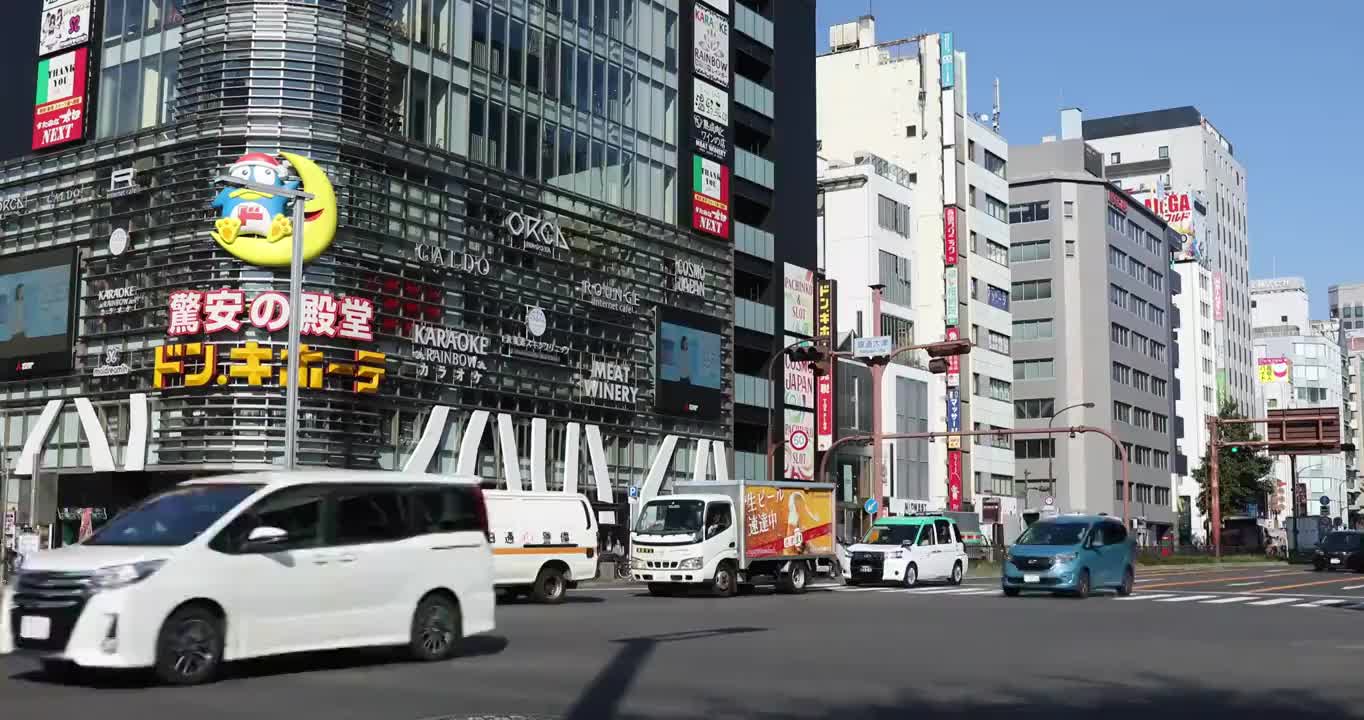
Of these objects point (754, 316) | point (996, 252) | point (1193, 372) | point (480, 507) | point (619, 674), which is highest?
point (996, 252)

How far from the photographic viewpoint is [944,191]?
8419 centimetres

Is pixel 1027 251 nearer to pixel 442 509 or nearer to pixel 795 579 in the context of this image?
pixel 795 579

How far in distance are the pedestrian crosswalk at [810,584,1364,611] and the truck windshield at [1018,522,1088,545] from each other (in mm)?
1577

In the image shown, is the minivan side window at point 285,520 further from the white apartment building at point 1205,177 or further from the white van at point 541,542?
the white apartment building at point 1205,177

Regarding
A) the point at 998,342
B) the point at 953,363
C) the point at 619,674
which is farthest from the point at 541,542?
the point at 998,342

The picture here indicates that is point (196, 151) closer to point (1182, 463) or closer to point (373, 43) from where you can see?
point (373, 43)

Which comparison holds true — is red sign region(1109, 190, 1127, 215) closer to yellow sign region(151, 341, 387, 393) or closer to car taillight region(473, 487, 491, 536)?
yellow sign region(151, 341, 387, 393)

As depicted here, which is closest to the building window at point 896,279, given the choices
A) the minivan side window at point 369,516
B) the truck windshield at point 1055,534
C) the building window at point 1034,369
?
the building window at point 1034,369

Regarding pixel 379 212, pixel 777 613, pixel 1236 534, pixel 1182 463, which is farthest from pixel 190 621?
pixel 1182 463

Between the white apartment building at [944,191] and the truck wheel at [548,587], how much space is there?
53522mm

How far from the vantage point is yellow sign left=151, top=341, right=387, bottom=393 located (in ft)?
130

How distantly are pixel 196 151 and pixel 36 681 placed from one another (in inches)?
1246

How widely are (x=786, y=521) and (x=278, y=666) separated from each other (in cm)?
1959

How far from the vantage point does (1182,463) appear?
121875mm
